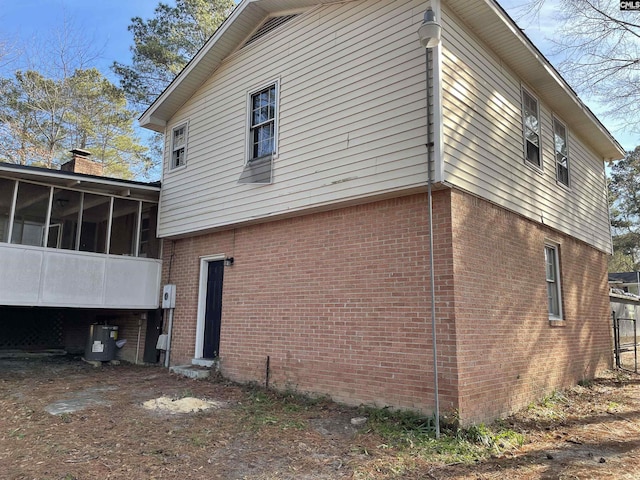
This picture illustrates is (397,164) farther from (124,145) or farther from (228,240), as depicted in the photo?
(124,145)

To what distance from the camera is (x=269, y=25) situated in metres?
9.19

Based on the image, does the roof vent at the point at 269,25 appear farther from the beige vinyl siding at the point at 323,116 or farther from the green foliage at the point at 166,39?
the green foliage at the point at 166,39

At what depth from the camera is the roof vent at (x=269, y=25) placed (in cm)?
882

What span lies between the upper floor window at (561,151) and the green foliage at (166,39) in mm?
17220

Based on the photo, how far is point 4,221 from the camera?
32.3 ft

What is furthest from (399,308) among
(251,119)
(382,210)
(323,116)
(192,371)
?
(251,119)

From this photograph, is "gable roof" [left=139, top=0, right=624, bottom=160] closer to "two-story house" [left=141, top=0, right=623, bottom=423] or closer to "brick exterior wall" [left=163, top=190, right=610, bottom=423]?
"two-story house" [left=141, top=0, right=623, bottom=423]

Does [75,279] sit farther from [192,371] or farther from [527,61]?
[527,61]

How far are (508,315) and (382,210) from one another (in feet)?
8.96

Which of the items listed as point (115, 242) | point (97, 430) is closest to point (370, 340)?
point (97, 430)

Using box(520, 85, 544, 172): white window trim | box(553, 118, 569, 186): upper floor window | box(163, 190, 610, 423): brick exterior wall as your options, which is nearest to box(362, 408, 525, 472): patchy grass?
box(163, 190, 610, 423): brick exterior wall

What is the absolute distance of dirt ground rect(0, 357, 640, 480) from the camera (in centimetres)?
447

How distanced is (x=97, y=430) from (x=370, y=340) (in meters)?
3.84

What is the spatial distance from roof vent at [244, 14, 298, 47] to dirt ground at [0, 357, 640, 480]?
23.4 ft
